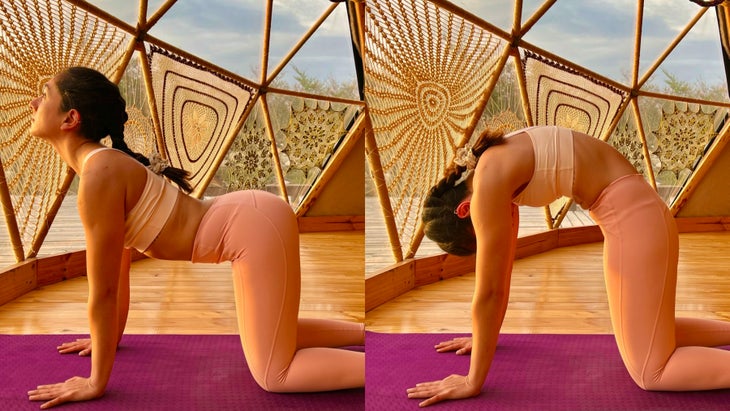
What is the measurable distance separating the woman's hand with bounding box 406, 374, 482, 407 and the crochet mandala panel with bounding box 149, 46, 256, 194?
1.42 m

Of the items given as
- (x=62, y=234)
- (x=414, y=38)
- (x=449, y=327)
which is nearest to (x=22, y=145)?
(x=62, y=234)

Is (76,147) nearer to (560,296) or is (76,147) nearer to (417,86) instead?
(417,86)

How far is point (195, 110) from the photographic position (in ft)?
9.52

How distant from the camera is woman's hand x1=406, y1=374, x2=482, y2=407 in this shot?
77.4 inches

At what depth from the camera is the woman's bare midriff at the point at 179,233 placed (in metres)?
1.96

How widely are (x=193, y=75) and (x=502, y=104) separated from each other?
144 cm

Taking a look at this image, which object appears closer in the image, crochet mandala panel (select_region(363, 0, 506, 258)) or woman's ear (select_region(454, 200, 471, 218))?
woman's ear (select_region(454, 200, 471, 218))

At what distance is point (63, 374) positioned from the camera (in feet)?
7.12

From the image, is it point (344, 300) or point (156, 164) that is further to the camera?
point (344, 300)

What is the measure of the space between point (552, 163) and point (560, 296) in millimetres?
1248

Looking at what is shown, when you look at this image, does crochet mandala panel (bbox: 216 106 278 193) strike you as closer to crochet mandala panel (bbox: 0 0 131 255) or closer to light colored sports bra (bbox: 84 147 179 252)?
crochet mandala panel (bbox: 0 0 131 255)

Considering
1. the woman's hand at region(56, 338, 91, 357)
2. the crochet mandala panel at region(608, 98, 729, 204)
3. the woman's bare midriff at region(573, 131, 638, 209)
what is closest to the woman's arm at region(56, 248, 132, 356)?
the woman's hand at region(56, 338, 91, 357)

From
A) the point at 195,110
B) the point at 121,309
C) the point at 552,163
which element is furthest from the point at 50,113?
the point at 552,163

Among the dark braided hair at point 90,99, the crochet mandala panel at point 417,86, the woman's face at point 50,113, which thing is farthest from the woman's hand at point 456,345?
the woman's face at point 50,113
